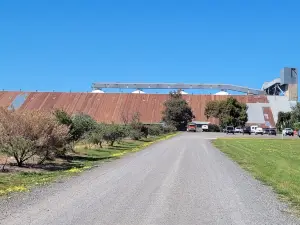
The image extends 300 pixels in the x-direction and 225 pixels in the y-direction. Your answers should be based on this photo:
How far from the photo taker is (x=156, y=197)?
12102 mm

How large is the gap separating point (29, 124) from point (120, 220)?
1356 centimetres

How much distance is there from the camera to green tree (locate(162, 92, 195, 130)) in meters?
115

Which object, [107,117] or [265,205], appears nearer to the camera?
[265,205]

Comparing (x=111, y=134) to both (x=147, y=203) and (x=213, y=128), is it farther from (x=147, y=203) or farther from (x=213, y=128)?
(x=213, y=128)

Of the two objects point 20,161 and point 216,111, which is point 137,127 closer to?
point 20,161

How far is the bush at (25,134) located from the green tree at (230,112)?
96.2 meters

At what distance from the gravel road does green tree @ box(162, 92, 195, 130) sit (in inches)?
3847

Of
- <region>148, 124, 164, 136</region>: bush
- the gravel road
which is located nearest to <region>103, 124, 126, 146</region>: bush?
the gravel road

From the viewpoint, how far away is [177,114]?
11525 cm

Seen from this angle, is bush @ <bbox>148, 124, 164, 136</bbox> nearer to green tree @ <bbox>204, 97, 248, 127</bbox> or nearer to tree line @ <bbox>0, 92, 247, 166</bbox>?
tree line @ <bbox>0, 92, 247, 166</bbox>

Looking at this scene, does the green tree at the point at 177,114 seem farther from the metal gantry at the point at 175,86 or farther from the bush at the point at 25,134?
the bush at the point at 25,134

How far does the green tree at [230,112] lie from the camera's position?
116188mm

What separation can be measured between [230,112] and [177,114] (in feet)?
44.4

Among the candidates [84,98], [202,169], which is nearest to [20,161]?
[202,169]
